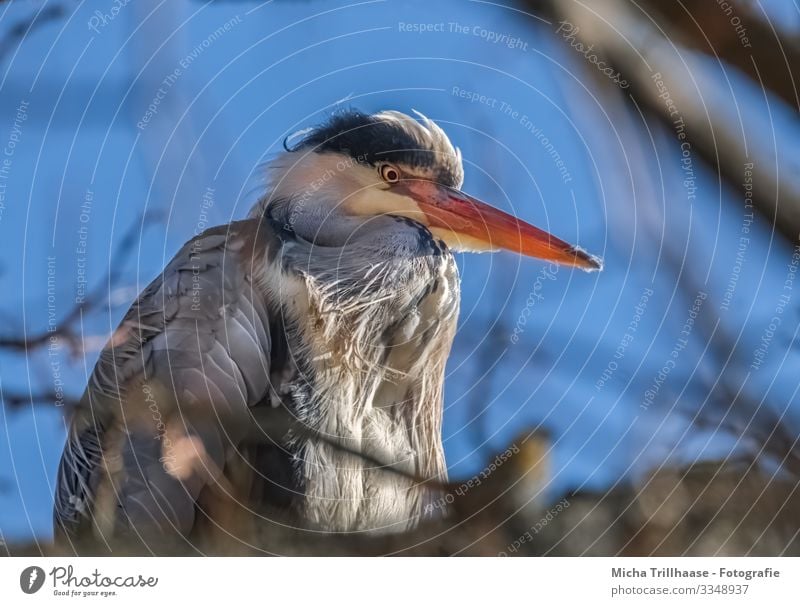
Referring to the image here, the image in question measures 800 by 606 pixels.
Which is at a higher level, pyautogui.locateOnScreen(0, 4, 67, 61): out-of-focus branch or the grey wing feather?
pyautogui.locateOnScreen(0, 4, 67, 61): out-of-focus branch

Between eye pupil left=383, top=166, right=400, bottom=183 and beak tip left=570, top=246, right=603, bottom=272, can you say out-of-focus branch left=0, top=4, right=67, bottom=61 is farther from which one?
beak tip left=570, top=246, right=603, bottom=272

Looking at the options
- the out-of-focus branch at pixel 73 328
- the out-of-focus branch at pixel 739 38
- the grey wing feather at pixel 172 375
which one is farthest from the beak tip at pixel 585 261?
the out-of-focus branch at pixel 73 328

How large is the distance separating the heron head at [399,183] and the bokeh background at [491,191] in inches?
1.0

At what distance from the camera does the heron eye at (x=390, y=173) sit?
172cm

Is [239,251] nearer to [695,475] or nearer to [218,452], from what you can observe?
[218,452]

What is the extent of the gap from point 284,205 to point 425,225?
0.23m

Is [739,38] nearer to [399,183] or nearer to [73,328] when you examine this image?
[399,183]

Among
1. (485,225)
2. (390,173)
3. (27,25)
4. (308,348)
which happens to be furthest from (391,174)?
(27,25)

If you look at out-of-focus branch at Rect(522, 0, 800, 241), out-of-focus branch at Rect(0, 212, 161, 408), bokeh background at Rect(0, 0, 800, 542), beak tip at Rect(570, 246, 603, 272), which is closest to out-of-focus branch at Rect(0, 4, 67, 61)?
bokeh background at Rect(0, 0, 800, 542)

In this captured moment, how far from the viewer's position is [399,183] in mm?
1719

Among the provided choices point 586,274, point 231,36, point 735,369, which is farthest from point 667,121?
point 231,36

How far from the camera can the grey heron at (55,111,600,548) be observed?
65.4 inches

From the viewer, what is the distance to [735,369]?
1.76 m

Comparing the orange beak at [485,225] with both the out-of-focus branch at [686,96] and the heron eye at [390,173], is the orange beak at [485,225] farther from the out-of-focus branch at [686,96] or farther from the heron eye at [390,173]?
the out-of-focus branch at [686,96]
